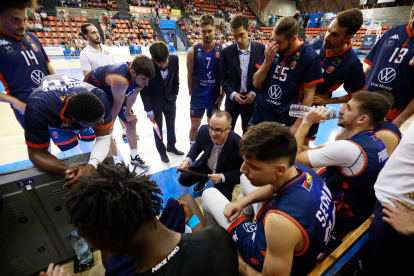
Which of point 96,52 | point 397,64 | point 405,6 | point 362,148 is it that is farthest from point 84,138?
point 405,6

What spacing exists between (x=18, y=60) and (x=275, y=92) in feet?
9.40

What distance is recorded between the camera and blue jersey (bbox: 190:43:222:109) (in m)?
3.11

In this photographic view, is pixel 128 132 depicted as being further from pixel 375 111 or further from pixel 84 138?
pixel 375 111

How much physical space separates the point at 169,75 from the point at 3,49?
73.3 inches

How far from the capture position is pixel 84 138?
2574 mm

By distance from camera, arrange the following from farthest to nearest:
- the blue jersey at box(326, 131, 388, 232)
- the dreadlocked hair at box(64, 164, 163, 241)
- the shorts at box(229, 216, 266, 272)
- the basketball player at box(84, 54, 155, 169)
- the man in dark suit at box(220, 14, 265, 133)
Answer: the man in dark suit at box(220, 14, 265, 133) → the basketball player at box(84, 54, 155, 169) → the blue jersey at box(326, 131, 388, 232) → the shorts at box(229, 216, 266, 272) → the dreadlocked hair at box(64, 164, 163, 241)

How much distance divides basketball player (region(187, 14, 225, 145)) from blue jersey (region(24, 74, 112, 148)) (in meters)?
1.68

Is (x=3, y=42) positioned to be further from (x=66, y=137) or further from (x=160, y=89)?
(x=160, y=89)

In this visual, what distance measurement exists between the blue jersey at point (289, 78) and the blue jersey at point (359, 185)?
0.82 meters

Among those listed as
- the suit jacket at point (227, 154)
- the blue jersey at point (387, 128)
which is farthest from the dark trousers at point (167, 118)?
the blue jersey at point (387, 128)

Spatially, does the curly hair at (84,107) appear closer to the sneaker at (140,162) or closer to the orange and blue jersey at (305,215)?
the orange and blue jersey at (305,215)

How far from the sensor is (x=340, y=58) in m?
2.17

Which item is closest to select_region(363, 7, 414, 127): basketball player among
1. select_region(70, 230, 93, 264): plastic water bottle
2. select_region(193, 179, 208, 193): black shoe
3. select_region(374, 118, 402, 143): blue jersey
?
select_region(374, 118, 402, 143): blue jersey

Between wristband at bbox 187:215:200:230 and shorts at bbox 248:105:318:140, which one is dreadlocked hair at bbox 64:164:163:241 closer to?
wristband at bbox 187:215:200:230
